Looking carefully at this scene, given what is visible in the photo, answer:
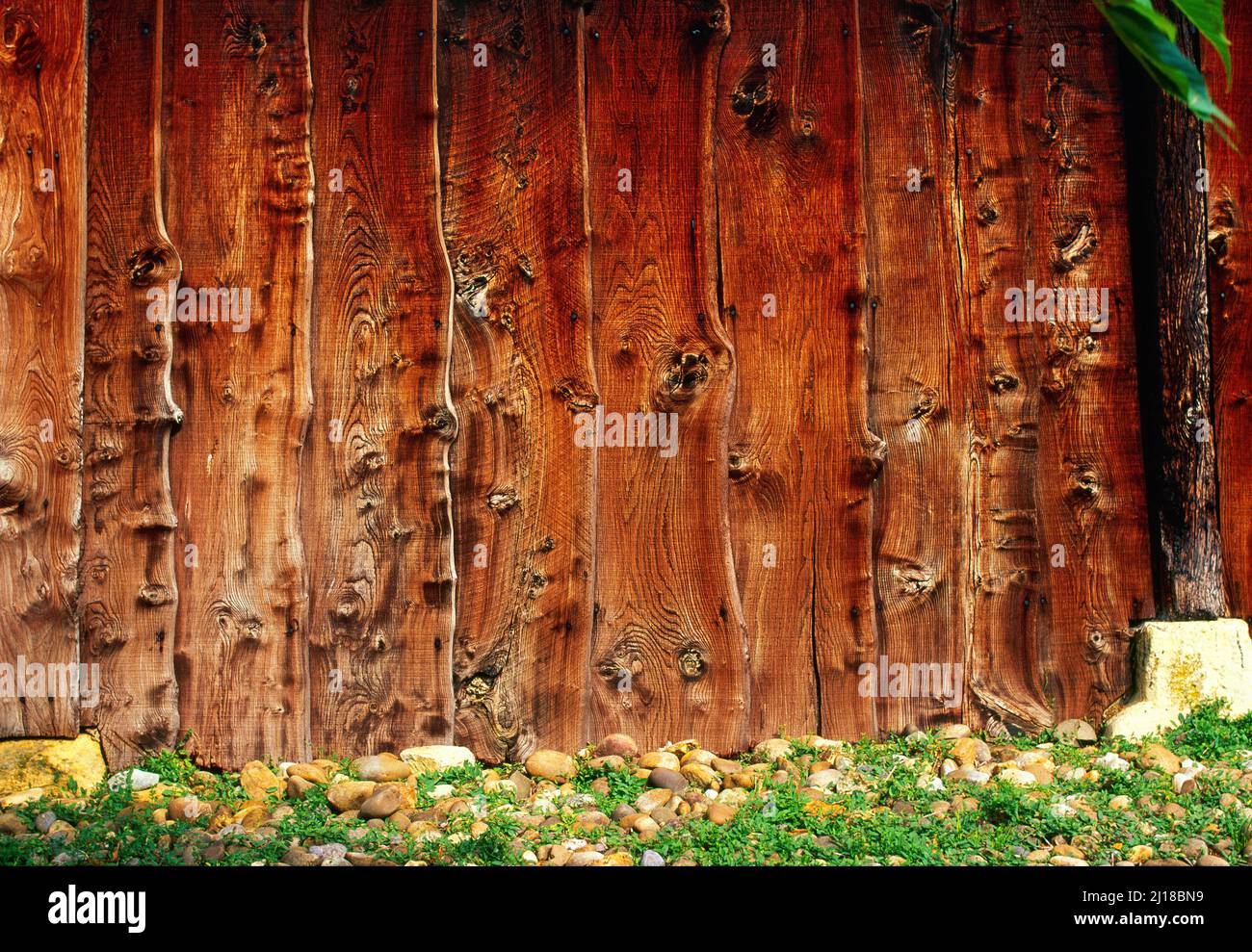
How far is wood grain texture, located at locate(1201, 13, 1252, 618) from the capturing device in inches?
136

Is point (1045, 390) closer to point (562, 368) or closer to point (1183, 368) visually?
point (1183, 368)

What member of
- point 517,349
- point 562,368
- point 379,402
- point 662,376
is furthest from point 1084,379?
point 379,402

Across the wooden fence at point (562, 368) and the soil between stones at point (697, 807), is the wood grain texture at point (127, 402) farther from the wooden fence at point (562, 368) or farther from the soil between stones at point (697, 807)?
the soil between stones at point (697, 807)

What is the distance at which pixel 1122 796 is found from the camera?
2.93 metres

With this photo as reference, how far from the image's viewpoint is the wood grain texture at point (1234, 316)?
3.46 m

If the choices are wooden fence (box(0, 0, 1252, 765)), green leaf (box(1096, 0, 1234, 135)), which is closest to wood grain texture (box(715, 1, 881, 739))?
wooden fence (box(0, 0, 1252, 765))

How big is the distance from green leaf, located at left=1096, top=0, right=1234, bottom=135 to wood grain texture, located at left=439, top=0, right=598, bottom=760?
2.54 metres

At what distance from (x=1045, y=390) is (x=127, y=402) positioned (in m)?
3.05

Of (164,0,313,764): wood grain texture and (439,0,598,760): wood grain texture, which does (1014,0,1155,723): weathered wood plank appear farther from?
(164,0,313,764): wood grain texture

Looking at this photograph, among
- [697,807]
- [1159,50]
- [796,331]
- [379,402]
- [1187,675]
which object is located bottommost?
[697,807]

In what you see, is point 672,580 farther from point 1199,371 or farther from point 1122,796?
point 1199,371

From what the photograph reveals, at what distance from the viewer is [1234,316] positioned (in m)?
3.49

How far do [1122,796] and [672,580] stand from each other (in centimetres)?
147

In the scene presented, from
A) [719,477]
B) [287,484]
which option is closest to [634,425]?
[719,477]
